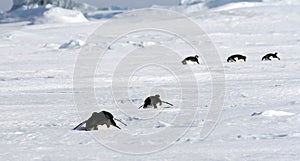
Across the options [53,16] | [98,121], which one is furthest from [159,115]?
[53,16]

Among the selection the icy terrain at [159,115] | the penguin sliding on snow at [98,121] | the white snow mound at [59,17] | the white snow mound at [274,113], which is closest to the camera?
the icy terrain at [159,115]

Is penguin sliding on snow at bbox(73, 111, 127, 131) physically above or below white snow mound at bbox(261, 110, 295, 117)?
below

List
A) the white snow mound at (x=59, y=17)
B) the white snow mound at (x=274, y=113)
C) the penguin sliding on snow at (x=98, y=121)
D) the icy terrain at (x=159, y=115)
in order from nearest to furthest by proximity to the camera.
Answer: the icy terrain at (x=159, y=115) → the penguin sliding on snow at (x=98, y=121) → the white snow mound at (x=274, y=113) → the white snow mound at (x=59, y=17)

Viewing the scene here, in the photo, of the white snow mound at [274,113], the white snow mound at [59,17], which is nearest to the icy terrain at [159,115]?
the white snow mound at [274,113]

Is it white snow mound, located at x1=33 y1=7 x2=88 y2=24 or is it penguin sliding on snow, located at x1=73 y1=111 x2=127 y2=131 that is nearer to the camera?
penguin sliding on snow, located at x1=73 y1=111 x2=127 y2=131

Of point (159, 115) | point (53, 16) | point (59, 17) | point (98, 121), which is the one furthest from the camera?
point (53, 16)

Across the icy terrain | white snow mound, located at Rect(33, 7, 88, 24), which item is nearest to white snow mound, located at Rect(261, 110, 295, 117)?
the icy terrain

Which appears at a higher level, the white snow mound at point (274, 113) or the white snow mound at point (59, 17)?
the white snow mound at point (274, 113)

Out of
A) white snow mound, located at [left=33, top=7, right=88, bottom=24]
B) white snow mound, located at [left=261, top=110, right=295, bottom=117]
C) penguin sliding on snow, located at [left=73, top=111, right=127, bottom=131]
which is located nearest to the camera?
penguin sliding on snow, located at [left=73, top=111, right=127, bottom=131]

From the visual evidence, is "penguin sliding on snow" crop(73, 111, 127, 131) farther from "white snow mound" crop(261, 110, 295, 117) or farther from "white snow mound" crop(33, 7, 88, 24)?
"white snow mound" crop(33, 7, 88, 24)

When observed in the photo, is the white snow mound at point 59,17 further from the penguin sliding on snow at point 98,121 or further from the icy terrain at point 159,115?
the penguin sliding on snow at point 98,121

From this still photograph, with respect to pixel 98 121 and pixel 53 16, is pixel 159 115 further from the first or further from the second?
pixel 53 16

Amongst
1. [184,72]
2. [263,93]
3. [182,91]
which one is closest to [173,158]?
[263,93]

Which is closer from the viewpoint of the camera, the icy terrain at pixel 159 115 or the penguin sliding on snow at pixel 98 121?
the icy terrain at pixel 159 115
